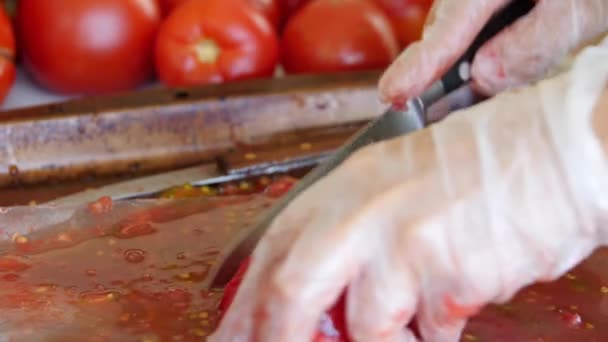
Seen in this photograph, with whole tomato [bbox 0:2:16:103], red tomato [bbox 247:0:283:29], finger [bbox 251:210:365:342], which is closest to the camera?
finger [bbox 251:210:365:342]

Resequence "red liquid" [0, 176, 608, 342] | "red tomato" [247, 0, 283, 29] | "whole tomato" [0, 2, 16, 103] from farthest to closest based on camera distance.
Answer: "red tomato" [247, 0, 283, 29]
"whole tomato" [0, 2, 16, 103]
"red liquid" [0, 176, 608, 342]

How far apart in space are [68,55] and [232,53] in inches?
14.8

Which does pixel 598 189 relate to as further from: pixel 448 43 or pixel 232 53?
pixel 232 53

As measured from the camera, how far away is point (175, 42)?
1996mm

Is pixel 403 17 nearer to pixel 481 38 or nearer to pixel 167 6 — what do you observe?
pixel 167 6

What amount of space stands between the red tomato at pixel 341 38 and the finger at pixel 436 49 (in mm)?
869

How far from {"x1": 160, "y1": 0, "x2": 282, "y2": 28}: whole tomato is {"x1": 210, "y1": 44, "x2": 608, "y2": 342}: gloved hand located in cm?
134

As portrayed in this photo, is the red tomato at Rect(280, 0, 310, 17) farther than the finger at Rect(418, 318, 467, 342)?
Yes

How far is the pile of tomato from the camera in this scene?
6.56 ft

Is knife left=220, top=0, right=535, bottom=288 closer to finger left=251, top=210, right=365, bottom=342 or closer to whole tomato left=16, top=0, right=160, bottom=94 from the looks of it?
finger left=251, top=210, right=365, bottom=342

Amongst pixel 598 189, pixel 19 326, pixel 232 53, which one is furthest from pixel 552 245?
pixel 232 53

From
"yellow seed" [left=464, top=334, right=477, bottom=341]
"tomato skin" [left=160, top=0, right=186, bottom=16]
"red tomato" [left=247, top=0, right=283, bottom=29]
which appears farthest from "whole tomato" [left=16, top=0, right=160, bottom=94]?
"yellow seed" [left=464, top=334, right=477, bottom=341]

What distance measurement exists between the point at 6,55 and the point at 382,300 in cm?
135

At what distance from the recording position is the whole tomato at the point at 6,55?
1.92 m
